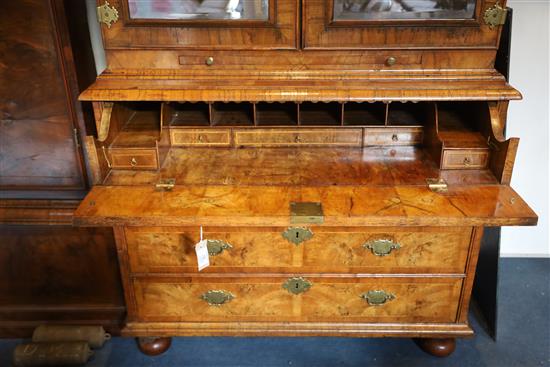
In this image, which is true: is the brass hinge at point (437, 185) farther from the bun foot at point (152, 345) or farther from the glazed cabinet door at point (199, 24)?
the bun foot at point (152, 345)

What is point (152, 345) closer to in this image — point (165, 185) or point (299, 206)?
point (165, 185)

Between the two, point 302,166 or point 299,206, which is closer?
point 299,206

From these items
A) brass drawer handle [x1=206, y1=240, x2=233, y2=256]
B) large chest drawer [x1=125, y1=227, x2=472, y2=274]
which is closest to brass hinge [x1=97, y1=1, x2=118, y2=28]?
large chest drawer [x1=125, y1=227, x2=472, y2=274]

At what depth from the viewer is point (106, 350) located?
222 centimetres

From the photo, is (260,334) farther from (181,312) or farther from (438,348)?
(438,348)

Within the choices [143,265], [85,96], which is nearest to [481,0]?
[85,96]

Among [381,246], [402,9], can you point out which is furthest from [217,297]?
[402,9]

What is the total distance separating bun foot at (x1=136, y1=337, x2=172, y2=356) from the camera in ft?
6.88

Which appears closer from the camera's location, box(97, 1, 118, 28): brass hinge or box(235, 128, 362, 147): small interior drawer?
box(97, 1, 118, 28): brass hinge

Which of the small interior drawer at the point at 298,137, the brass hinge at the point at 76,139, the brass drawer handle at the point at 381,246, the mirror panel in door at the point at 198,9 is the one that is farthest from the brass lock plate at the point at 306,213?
the brass hinge at the point at 76,139

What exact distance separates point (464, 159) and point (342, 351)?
1.00 meters

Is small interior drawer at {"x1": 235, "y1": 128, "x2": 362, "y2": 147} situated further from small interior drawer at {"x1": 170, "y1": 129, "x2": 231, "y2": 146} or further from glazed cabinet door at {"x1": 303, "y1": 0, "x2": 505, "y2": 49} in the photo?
glazed cabinet door at {"x1": 303, "y1": 0, "x2": 505, "y2": 49}

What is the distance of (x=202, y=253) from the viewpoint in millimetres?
1688

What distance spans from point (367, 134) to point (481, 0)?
591mm
